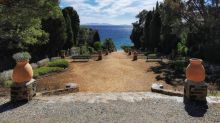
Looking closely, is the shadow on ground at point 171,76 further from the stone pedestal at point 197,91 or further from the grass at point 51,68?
the stone pedestal at point 197,91

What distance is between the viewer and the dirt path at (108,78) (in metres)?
20.6

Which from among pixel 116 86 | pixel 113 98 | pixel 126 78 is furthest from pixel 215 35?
pixel 113 98

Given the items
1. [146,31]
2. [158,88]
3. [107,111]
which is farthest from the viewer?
[146,31]

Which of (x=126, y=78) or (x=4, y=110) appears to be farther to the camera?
(x=126, y=78)

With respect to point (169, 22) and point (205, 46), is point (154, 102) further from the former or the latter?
point (169, 22)

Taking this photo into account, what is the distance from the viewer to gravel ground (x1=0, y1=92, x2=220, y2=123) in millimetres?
10390

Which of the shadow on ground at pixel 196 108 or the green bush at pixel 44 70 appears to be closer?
the shadow on ground at pixel 196 108

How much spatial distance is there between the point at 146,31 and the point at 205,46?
2373cm

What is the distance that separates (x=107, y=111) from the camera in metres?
11.1

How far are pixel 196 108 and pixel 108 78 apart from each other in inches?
497

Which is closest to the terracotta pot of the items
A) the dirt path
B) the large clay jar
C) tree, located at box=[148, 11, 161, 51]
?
the large clay jar

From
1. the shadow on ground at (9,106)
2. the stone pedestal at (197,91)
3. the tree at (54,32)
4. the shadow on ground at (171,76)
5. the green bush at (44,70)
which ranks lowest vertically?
the shadow on ground at (171,76)

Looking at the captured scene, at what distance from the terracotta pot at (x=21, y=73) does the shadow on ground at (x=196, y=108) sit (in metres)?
5.61

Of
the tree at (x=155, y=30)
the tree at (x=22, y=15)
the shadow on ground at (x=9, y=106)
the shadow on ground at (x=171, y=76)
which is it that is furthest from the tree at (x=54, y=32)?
the shadow on ground at (x=9, y=106)
